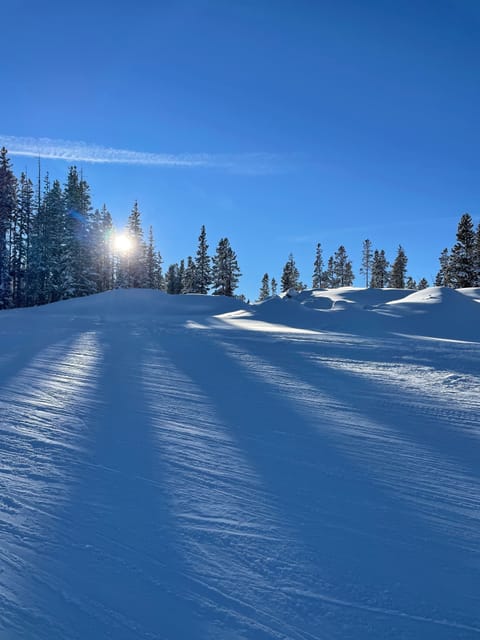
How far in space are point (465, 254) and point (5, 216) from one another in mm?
42532

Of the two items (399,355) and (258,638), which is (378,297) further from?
(258,638)

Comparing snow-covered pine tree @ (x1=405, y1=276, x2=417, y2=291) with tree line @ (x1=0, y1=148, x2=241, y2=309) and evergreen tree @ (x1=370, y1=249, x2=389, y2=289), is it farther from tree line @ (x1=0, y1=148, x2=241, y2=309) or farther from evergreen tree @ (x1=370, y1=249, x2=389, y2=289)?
tree line @ (x1=0, y1=148, x2=241, y2=309)

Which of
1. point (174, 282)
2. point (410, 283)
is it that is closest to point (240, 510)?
point (174, 282)

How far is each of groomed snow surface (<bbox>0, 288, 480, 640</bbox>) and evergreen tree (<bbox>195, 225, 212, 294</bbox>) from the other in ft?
136

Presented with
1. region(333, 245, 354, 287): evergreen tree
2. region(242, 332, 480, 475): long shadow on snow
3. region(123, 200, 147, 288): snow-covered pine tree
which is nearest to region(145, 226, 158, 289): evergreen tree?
region(123, 200, 147, 288): snow-covered pine tree

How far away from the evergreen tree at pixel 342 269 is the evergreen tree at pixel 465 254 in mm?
24807

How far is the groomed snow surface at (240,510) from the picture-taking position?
4.72 ft

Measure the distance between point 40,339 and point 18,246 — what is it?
32194 millimetres

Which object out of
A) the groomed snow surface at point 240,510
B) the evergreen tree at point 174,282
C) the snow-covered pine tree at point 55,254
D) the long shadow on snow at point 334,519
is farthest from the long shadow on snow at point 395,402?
the evergreen tree at point 174,282

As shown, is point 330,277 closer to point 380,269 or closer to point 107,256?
point 380,269

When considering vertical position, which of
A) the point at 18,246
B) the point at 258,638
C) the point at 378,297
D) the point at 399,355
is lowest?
the point at 258,638

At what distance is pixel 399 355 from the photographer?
6750 millimetres

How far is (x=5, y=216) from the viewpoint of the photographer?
1312 inches

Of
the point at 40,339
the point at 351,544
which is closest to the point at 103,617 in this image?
the point at 351,544
